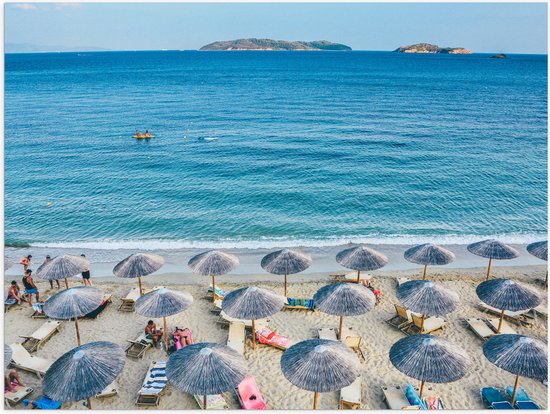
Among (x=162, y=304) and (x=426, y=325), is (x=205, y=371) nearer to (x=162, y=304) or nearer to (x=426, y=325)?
(x=162, y=304)

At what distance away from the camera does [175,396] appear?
10.0 m

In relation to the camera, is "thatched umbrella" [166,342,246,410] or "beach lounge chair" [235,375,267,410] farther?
"beach lounge chair" [235,375,267,410]

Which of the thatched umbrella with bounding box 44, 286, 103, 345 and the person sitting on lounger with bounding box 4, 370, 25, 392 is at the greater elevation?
the thatched umbrella with bounding box 44, 286, 103, 345

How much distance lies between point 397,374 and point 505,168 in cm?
2495

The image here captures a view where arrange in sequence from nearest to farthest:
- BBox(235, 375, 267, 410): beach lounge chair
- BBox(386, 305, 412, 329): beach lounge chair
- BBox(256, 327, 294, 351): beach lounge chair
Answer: BBox(235, 375, 267, 410): beach lounge chair
BBox(256, 327, 294, 351): beach lounge chair
BBox(386, 305, 412, 329): beach lounge chair

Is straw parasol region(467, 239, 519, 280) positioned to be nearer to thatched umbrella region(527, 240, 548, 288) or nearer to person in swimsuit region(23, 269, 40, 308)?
thatched umbrella region(527, 240, 548, 288)

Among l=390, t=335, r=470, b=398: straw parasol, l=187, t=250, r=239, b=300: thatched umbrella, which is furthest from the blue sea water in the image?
l=390, t=335, r=470, b=398: straw parasol

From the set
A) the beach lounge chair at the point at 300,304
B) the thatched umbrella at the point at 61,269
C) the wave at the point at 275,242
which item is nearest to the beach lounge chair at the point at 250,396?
→ the beach lounge chair at the point at 300,304

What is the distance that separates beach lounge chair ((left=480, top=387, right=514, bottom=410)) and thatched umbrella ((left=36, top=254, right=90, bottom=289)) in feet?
40.4

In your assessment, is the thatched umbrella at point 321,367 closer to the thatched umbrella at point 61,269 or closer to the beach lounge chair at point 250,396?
the beach lounge chair at point 250,396

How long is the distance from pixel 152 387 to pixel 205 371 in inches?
97.1

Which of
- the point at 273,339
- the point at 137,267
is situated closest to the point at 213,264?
the point at 137,267

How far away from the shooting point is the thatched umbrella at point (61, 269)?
1310 cm

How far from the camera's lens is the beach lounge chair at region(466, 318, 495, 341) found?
39.3 feet
